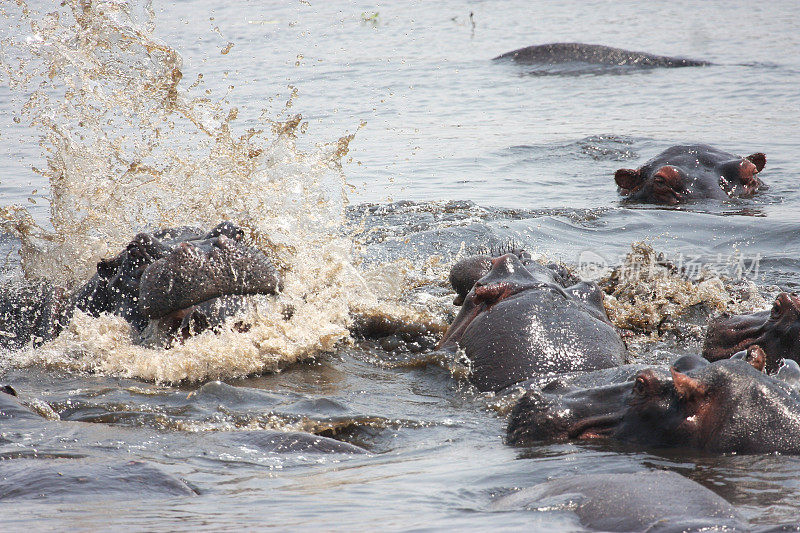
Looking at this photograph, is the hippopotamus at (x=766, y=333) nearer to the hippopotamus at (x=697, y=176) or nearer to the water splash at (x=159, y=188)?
the water splash at (x=159, y=188)

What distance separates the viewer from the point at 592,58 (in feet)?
64.6

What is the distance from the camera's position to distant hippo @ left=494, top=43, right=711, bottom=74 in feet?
63.0

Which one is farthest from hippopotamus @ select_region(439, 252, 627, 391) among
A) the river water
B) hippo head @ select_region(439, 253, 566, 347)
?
the river water

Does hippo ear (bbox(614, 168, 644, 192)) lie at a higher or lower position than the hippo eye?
lower

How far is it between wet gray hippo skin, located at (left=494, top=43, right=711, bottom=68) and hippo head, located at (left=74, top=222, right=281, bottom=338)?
15.4m

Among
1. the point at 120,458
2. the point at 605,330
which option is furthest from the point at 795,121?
the point at 120,458

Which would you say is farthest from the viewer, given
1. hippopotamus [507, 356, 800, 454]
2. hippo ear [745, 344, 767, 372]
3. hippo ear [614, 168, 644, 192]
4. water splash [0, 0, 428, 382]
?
hippo ear [614, 168, 644, 192]

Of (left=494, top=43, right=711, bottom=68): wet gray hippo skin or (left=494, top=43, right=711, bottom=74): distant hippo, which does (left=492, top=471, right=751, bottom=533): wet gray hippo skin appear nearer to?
(left=494, top=43, right=711, bottom=74): distant hippo

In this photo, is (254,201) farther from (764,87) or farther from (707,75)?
(707,75)

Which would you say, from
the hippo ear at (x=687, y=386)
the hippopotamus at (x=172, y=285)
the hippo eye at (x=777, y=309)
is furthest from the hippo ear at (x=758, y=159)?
the hippo ear at (x=687, y=386)

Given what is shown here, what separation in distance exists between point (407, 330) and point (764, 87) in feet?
40.9

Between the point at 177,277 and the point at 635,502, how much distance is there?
2.92 m

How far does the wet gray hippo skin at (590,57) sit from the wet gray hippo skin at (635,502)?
17.4 meters

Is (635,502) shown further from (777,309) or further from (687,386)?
(777,309)
